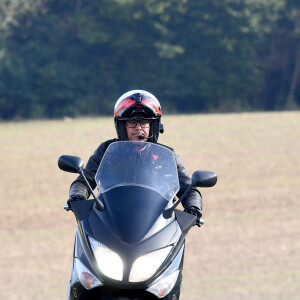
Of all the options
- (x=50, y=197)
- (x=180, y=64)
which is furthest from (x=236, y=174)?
(x=180, y=64)

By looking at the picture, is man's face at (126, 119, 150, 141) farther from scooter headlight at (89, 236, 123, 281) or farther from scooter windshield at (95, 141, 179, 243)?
scooter headlight at (89, 236, 123, 281)

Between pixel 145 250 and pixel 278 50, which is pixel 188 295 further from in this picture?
pixel 278 50

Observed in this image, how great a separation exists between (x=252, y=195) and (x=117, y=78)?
3823cm

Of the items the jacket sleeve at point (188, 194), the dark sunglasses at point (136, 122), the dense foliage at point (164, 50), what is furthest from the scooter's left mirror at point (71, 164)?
the dense foliage at point (164, 50)

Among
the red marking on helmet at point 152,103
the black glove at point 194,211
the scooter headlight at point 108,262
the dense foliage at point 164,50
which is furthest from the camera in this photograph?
the dense foliage at point 164,50

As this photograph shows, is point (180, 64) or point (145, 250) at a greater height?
point (180, 64)

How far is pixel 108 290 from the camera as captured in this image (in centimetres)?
475

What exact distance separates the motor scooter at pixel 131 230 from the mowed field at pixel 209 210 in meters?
10.6

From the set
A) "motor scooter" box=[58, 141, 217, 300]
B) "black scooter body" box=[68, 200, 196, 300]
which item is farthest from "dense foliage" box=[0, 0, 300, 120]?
"black scooter body" box=[68, 200, 196, 300]

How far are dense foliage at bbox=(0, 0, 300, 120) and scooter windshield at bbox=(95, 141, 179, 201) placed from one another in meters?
54.5

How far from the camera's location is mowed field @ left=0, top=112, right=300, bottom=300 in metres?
17.2

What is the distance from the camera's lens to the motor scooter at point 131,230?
4645mm

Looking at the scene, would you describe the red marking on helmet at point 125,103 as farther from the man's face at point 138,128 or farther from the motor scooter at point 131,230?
the motor scooter at point 131,230

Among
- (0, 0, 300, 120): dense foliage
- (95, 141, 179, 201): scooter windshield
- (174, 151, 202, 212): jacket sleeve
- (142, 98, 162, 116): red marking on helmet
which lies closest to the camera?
(95, 141, 179, 201): scooter windshield
